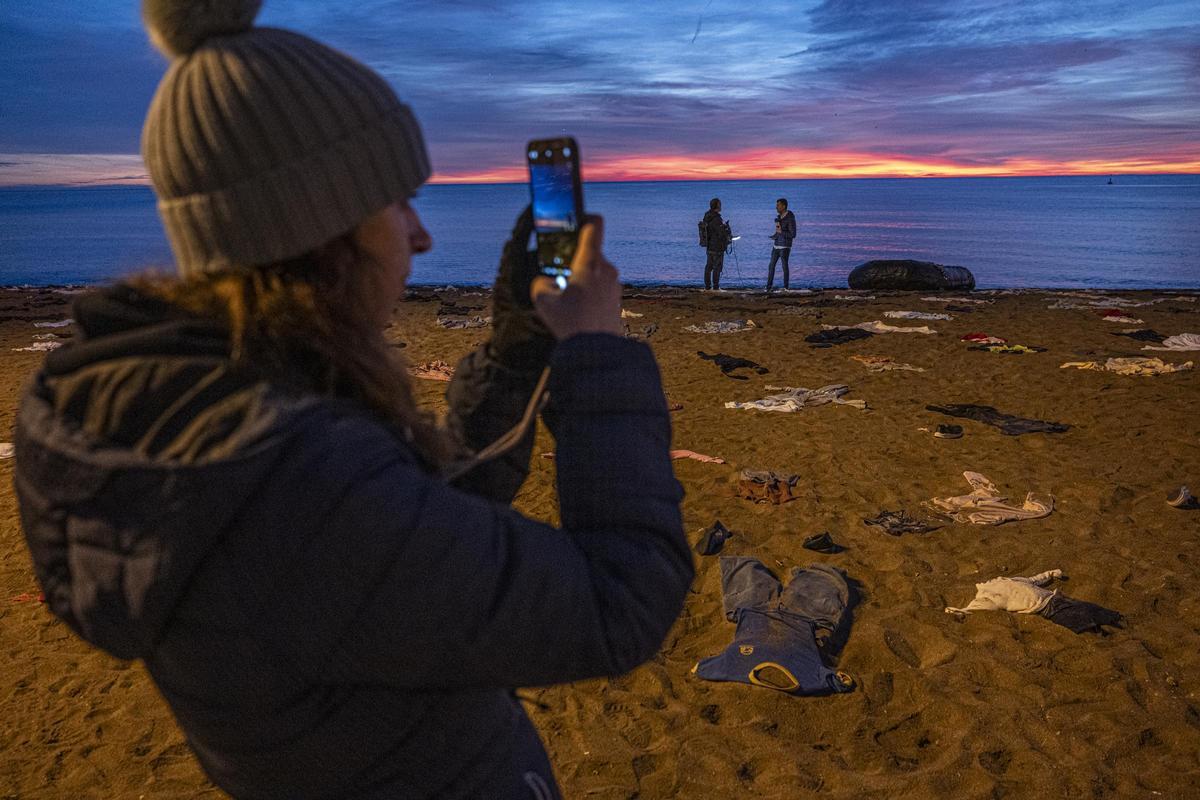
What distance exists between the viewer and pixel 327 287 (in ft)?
3.64

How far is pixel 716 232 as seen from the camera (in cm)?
1970

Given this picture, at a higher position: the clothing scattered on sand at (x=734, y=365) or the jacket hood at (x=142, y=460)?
the jacket hood at (x=142, y=460)

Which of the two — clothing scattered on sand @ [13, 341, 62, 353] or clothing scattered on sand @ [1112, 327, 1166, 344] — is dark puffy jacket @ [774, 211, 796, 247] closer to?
clothing scattered on sand @ [1112, 327, 1166, 344]

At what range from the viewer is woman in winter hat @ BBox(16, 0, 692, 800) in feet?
2.86

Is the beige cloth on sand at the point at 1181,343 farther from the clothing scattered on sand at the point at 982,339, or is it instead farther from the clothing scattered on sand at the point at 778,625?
the clothing scattered on sand at the point at 778,625

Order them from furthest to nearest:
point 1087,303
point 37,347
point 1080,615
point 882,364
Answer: point 1087,303, point 37,347, point 882,364, point 1080,615

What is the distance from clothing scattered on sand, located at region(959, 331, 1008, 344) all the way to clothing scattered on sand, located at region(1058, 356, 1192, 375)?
67.4 inches

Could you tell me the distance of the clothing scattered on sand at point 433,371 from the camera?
35.8 ft

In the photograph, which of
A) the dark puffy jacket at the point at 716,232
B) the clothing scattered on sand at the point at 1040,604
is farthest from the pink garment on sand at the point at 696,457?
the dark puffy jacket at the point at 716,232

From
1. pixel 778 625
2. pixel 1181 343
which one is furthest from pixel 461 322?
pixel 1181 343

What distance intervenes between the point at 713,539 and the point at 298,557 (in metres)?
5.29

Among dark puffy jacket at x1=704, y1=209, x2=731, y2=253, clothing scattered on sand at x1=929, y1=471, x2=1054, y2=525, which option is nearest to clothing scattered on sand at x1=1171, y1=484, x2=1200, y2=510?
clothing scattered on sand at x1=929, y1=471, x2=1054, y2=525

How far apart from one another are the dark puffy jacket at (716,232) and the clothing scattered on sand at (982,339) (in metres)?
8.00

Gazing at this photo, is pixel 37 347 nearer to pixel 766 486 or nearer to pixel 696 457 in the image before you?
pixel 696 457
